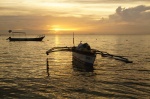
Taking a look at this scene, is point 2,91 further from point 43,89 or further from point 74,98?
point 74,98

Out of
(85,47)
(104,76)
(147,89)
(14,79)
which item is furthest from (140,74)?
(14,79)

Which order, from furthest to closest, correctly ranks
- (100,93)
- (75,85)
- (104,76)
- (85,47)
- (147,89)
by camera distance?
(85,47) → (104,76) → (75,85) → (147,89) → (100,93)

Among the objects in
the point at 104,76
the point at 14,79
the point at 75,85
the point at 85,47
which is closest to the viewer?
the point at 75,85

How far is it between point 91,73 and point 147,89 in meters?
10.7

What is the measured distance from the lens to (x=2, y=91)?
21922 mm

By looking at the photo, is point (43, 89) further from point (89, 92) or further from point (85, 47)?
point (85, 47)

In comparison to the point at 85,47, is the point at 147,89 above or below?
below

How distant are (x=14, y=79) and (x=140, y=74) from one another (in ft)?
55.4

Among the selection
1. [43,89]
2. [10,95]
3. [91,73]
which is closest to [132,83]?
[91,73]

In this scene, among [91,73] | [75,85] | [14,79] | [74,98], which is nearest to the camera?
[74,98]

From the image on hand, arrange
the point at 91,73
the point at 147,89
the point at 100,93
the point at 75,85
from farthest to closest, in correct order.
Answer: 1. the point at 91,73
2. the point at 75,85
3. the point at 147,89
4. the point at 100,93

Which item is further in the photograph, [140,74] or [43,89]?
[140,74]

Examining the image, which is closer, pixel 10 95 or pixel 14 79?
pixel 10 95

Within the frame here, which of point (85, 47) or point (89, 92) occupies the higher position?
point (85, 47)
